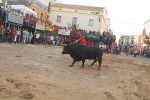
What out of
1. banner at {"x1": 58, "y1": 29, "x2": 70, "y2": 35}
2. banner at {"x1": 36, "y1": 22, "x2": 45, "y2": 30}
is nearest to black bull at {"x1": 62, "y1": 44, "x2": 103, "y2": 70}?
banner at {"x1": 36, "y1": 22, "x2": 45, "y2": 30}

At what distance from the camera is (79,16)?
144 feet

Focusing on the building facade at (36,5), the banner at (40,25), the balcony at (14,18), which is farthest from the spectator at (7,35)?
the building facade at (36,5)

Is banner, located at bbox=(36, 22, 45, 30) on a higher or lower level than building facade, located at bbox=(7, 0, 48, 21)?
lower

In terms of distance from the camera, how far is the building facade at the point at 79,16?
43250 millimetres

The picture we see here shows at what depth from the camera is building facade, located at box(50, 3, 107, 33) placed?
142ft

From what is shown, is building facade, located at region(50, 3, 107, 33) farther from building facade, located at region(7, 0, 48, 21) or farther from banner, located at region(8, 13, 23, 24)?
banner, located at region(8, 13, 23, 24)

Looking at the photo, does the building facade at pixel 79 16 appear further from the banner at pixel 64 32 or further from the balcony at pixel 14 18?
the balcony at pixel 14 18

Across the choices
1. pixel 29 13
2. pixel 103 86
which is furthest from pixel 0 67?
pixel 29 13

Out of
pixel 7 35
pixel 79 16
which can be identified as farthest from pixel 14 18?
pixel 79 16

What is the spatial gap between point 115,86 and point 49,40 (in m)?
22.7

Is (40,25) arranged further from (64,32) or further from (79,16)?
(79,16)

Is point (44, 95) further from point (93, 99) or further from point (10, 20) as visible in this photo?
point (10, 20)

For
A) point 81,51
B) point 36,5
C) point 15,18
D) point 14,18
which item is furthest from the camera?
point 36,5

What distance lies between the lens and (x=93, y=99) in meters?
5.60
